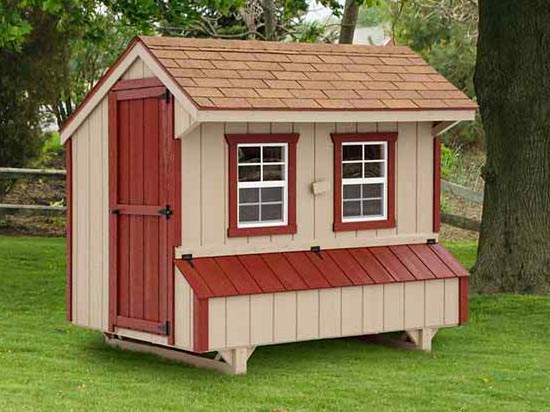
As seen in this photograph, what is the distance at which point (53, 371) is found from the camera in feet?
35.8

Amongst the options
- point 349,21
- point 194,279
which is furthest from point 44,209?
point 194,279

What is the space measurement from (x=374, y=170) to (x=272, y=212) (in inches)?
47.4

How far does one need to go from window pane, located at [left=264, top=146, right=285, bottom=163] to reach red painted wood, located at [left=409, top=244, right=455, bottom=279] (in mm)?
1687

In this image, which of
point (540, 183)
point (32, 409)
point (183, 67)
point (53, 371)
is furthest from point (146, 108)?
point (540, 183)

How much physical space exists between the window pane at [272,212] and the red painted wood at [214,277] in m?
0.72

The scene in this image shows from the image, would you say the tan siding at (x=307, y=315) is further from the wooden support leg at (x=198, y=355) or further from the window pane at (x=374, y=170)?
the window pane at (x=374, y=170)

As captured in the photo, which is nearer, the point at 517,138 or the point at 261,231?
the point at 261,231

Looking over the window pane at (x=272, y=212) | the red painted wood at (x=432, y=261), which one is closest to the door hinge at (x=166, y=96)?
the window pane at (x=272, y=212)

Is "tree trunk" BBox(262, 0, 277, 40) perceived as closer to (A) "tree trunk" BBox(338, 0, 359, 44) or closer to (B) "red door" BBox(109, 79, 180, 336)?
(A) "tree trunk" BBox(338, 0, 359, 44)

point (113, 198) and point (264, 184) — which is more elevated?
point (264, 184)

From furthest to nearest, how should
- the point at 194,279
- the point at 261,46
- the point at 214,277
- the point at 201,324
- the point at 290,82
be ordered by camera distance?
1. the point at 261,46
2. the point at 290,82
3. the point at 214,277
4. the point at 194,279
5. the point at 201,324

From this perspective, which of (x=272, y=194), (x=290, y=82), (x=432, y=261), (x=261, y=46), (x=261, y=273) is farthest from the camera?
(x=432, y=261)

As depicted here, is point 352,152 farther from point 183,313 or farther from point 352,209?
point 183,313

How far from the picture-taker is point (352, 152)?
11938 mm
